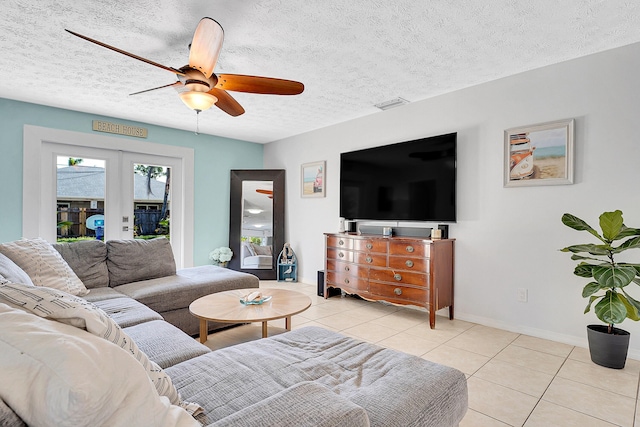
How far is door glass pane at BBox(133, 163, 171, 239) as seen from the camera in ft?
15.4

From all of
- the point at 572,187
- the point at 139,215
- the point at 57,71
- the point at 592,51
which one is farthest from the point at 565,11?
the point at 139,215

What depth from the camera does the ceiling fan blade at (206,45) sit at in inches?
71.1

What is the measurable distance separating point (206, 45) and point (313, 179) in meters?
3.28

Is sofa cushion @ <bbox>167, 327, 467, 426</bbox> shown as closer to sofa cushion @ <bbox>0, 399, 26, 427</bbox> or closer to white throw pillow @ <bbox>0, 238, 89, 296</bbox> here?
sofa cushion @ <bbox>0, 399, 26, 427</bbox>

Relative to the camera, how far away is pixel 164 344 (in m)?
1.68

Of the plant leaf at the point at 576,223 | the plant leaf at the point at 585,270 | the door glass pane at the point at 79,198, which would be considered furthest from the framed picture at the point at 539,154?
the door glass pane at the point at 79,198

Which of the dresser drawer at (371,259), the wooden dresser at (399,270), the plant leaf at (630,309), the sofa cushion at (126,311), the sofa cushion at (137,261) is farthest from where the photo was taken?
the dresser drawer at (371,259)

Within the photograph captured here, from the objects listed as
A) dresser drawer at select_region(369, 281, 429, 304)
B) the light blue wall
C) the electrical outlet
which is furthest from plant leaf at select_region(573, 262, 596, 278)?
the light blue wall

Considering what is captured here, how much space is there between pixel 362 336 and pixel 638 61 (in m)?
3.03

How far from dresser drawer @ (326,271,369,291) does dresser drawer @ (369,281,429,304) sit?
0.10 m

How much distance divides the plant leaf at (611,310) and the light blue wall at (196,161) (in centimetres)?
480

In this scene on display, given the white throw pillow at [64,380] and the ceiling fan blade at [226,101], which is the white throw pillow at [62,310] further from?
the ceiling fan blade at [226,101]

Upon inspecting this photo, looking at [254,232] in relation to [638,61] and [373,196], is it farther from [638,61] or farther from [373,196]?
[638,61]

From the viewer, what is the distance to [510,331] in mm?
3102
